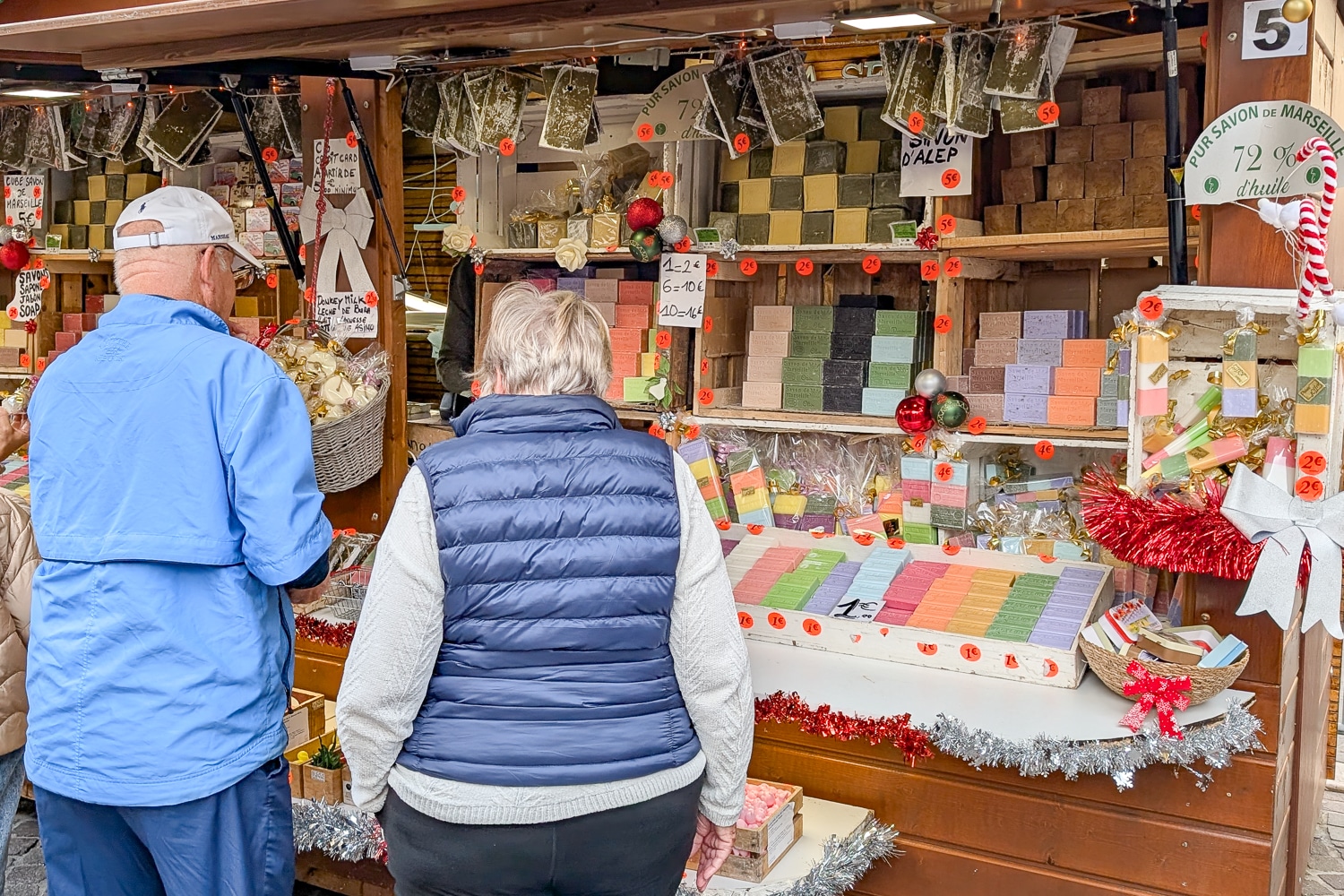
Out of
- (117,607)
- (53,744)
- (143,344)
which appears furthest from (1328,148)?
(53,744)

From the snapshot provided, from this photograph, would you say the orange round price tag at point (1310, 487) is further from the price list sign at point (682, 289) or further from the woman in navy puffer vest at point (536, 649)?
the price list sign at point (682, 289)

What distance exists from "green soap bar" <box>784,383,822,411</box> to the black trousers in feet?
7.13

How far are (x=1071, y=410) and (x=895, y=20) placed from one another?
1.29 m

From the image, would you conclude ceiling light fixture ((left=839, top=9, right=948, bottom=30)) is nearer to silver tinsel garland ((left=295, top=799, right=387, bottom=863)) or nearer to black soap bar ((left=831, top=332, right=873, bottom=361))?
black soap bar ((left=831, top=332, right=873, bottom=361))

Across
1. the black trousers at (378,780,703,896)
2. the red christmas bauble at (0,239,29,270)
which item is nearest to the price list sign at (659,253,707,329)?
the black trousers at (378,780,703,896)

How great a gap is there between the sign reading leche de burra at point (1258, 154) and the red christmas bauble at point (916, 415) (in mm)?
1080

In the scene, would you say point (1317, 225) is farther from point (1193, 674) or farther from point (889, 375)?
point (889, 375)

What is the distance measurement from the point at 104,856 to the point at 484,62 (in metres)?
2.66

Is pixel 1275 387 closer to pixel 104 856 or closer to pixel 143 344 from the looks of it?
pixel 143 344

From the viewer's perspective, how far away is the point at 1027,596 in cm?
324

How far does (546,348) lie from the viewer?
1.93 metres

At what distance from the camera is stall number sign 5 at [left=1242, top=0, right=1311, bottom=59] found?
8.76 ft

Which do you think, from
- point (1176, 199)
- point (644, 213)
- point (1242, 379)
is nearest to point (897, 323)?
point (644, 213)

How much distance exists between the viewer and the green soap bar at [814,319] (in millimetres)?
3994
